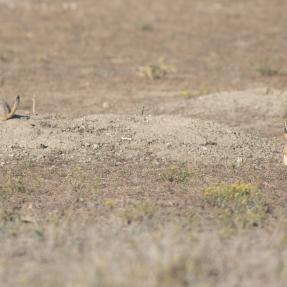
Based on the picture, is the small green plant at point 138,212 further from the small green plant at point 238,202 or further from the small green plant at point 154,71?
the small green plant at point 154,71

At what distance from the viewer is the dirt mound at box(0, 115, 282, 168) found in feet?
33.3

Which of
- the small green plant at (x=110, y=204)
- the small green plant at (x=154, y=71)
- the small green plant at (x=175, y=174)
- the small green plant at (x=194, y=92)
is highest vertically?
the small green plant at (x=154, y=71)

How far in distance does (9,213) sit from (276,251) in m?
2.75

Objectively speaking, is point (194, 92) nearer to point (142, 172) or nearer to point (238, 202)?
point (142, 172)

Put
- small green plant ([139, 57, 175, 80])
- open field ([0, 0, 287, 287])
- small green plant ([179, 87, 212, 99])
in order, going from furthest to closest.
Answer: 1. small green plant ([139, 57, 175, 80])
2. small green plant ([179, 87, 212, 99])
3. open field ([0, 0, 287, 287])

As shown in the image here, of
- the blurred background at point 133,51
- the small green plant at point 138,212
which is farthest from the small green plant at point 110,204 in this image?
the blurred background at point 133,51

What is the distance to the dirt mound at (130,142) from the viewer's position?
10.1 metres

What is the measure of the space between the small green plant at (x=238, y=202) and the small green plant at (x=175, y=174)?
60 centimetres

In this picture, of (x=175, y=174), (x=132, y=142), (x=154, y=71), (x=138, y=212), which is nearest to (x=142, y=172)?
(x=175, y=174)

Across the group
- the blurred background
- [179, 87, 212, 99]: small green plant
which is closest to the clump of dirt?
the blurred background

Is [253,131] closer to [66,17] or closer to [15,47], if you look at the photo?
[15,47]

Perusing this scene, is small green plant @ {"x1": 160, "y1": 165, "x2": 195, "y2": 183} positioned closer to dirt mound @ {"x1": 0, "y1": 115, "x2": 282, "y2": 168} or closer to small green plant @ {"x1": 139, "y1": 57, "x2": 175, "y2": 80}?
dirt mound @ {"x1": 0, "y1": 115, "x2": 282, "y2": 168}

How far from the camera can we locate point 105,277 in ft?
16.7

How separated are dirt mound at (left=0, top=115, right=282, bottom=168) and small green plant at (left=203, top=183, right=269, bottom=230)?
1.76m
